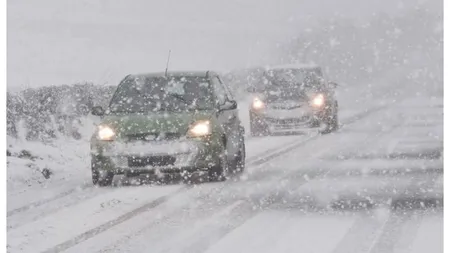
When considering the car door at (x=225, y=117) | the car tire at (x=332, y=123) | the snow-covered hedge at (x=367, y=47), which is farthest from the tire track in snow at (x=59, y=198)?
the snow-covered hedge at (x=367, y=47)

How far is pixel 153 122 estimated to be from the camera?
11.4m

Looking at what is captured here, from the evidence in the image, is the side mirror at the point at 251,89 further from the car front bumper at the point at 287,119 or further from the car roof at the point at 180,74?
the car roof at the point at 180,74

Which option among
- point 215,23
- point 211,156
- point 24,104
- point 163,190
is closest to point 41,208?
point 163,190

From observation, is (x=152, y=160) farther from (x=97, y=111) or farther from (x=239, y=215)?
(x=239, y=215)

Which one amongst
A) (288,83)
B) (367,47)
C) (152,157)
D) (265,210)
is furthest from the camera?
(367,47)

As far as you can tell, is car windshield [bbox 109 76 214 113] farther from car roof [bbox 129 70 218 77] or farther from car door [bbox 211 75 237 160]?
car door [bbox 211 75 237 160]

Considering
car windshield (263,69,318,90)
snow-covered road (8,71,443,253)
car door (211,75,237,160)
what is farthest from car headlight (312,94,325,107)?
car door (211,75,237,160)

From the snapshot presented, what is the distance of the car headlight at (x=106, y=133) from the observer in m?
11.3

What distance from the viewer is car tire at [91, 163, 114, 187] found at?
1139 centimetres

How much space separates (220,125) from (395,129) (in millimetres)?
10764

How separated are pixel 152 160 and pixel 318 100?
32.7 ft

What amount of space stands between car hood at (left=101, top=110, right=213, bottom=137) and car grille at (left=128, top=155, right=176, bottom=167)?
0.33m

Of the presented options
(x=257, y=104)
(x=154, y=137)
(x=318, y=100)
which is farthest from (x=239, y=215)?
(x=318, y=100)

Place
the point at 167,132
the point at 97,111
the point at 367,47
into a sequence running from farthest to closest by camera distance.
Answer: the point at 367,47 → the point at 97,111 → the point at 167,132
